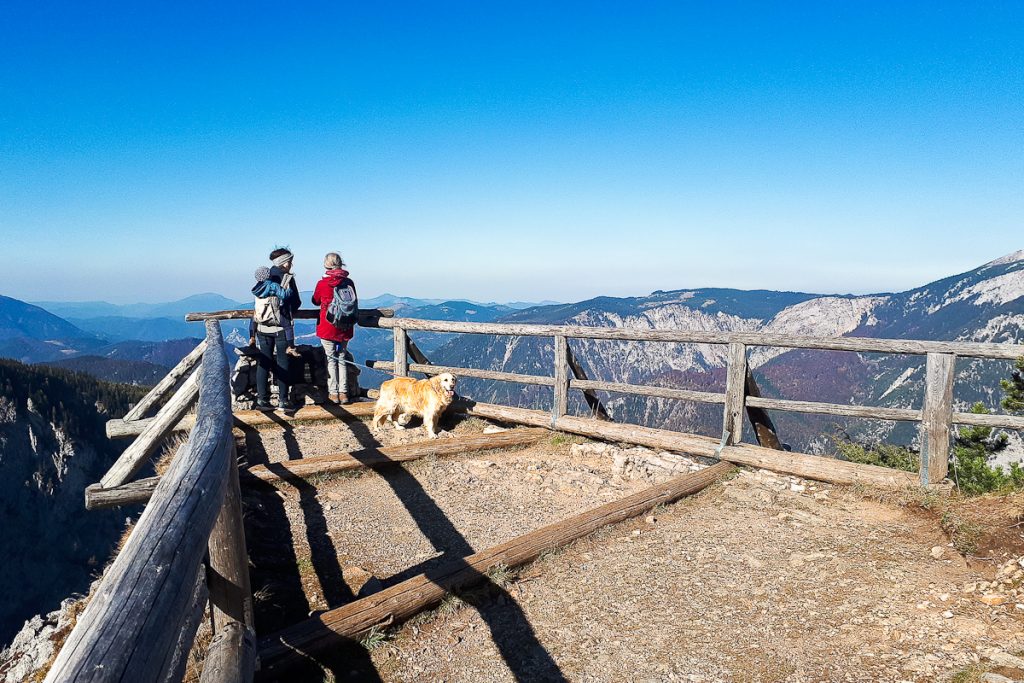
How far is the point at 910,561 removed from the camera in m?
4.46

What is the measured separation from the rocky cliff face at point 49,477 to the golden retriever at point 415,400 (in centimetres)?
6721

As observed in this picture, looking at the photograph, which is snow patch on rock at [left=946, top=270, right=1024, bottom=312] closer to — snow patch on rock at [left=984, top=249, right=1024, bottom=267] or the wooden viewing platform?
snow patch on rock at [left=984, top=249, right=1024, bottom=267]

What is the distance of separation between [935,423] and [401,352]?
747 cm

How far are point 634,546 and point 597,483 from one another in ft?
6.05

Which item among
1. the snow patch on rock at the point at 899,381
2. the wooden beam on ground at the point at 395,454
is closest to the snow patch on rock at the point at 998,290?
the snow patch on rock at the point at 899,381

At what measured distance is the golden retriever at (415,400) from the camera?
8.41m

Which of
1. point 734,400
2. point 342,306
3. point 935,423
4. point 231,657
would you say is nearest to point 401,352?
point 342,306

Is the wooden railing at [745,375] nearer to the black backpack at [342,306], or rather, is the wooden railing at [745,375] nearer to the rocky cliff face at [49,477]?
the black backpack at [342,306]

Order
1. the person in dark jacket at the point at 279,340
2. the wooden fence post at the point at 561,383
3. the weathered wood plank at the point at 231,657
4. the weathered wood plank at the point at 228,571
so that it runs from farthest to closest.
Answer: the person in dark jacket at the point at 279,340
the wooden fence post at the point at 561,383
the weathered wood plank at the point at 228,571
the weathered wood plank at the point at 231,657

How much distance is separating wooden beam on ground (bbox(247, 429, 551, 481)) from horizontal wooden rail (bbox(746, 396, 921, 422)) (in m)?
2.90

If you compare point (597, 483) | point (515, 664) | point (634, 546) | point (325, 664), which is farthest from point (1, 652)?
point (597, 483)

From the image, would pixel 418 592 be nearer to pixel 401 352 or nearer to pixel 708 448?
pixel 708 448

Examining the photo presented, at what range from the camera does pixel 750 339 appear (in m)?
6.72

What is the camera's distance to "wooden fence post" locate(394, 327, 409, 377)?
9.98 m
